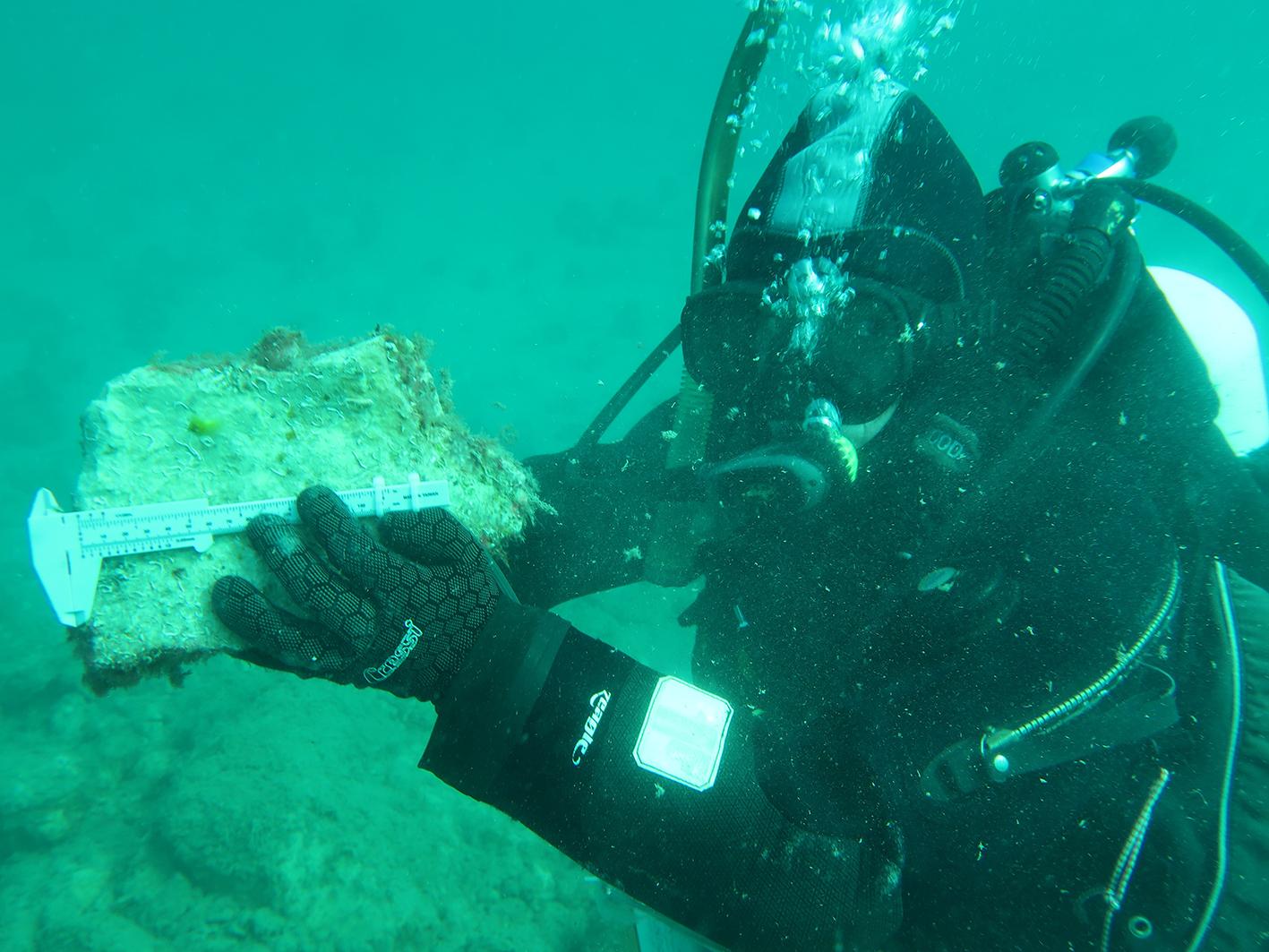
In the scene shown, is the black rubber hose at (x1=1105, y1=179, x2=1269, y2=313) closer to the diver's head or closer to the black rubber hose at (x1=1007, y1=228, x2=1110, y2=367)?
the black rubber hose at (x1=1007, y1=228, x2=1110, y2=367)

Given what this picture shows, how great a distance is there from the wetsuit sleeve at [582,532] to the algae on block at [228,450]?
1.57ft

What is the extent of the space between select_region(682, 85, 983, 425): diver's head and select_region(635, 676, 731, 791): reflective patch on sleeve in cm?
104

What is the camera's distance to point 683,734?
6.00 feet

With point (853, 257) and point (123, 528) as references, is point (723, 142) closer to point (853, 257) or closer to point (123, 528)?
point (853, 257)

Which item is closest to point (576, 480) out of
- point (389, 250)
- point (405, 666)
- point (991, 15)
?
point (405, 666)

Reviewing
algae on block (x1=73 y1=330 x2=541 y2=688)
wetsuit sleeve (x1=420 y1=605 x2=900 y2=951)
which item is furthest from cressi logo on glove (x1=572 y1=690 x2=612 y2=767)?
algae on block (x1=73 y1=330 x2=541 y2=688)

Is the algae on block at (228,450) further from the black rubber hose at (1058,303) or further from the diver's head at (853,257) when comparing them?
the black rubber hose at (1058,303)

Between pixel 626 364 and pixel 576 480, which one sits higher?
pixel 626 364

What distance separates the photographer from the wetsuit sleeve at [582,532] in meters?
2.59

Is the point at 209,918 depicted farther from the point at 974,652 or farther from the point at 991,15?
the point at 991,15

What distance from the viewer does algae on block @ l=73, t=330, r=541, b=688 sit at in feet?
5.72

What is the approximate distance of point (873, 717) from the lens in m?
1.80

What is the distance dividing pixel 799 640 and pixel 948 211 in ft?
5.17

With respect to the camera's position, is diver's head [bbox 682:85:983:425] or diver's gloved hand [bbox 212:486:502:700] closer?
diver's gloved hand [bbox 212:486:502:700]
